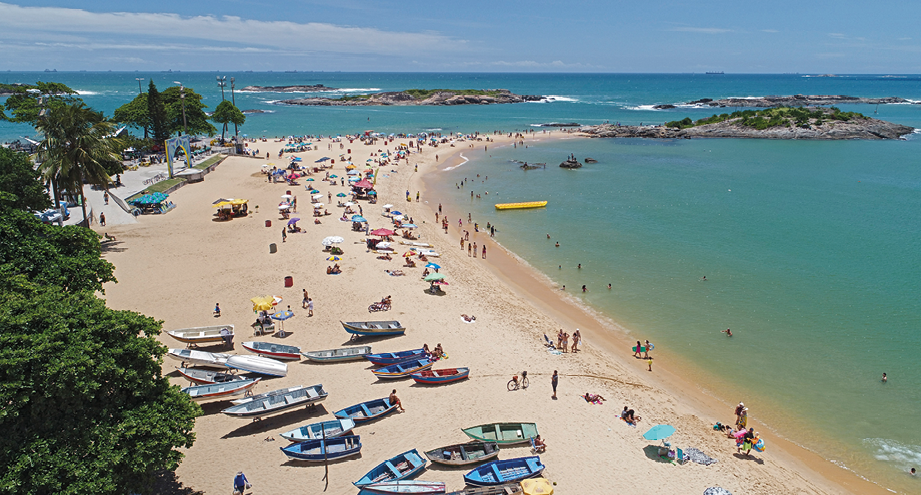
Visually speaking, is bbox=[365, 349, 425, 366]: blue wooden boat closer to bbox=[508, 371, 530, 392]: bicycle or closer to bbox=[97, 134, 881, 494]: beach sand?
bbox=[97, 134, 881, 494]: beach sand

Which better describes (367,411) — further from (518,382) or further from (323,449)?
(518,382)

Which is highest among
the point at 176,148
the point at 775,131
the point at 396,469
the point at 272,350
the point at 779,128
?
the point at 779,128

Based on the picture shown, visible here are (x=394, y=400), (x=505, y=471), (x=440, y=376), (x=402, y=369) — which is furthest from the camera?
(x=402, y=369)

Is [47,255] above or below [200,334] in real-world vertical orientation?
above

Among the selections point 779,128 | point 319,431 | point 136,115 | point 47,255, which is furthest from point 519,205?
point 779,128

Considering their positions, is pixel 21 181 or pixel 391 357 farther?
pixel 21 181

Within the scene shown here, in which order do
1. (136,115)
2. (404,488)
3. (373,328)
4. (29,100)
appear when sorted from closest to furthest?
(404,488) < (373,328) < (29,100) < (136,115)

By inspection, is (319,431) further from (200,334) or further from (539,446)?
(200,334)
